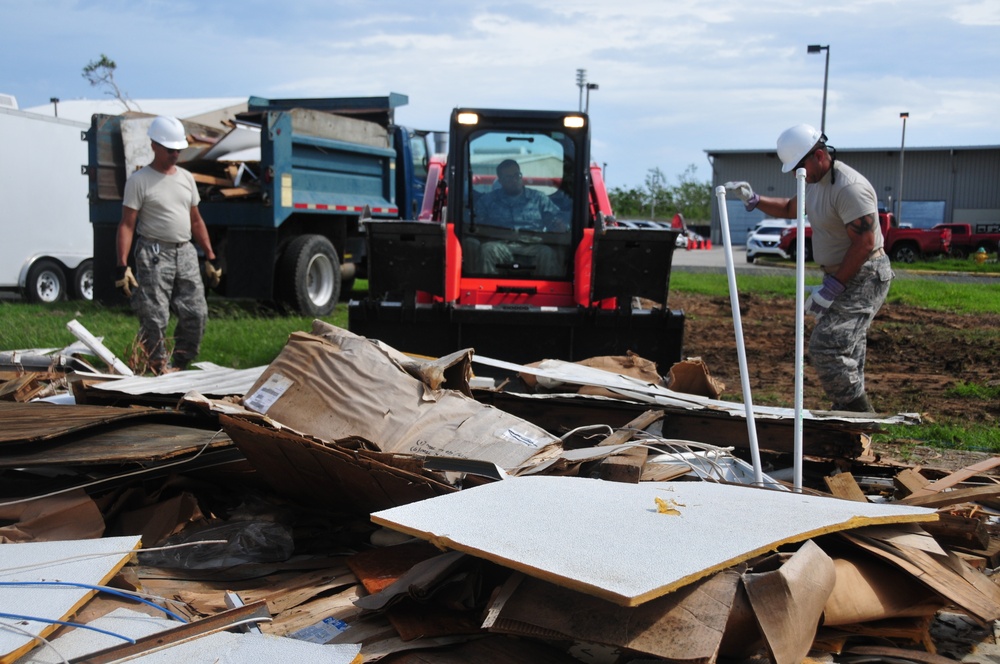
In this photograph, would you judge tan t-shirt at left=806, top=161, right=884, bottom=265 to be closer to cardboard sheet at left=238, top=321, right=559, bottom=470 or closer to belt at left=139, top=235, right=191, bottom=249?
cardboard sheet at left=238, top=321, right=559, bottom=470

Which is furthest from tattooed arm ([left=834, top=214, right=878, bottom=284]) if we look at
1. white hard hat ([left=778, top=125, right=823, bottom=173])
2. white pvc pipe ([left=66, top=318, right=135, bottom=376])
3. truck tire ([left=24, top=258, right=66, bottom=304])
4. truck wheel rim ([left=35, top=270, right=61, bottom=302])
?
truck wheel rim ([left=35, top=270, right=61, bottom=302])

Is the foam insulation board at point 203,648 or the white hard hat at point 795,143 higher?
the white hard hat at point 795,143

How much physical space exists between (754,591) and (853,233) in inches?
128

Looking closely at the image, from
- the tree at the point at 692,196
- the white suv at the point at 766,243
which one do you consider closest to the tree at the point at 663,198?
the tree at the point at 692,196

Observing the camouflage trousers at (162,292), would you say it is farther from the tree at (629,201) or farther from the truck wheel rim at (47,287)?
the tree at (629,201)

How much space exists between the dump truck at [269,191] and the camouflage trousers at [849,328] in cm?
679

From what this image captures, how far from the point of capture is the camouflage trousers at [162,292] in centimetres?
661

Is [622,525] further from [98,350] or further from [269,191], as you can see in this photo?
[269,191]

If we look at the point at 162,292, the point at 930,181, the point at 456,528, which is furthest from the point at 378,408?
the point at 930,181

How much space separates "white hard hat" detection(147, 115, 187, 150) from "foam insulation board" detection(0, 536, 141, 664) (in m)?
4.23

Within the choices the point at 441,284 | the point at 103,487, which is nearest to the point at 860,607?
the point at 103,487

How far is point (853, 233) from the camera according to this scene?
17.1 ft

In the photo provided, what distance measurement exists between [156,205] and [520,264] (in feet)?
9.09

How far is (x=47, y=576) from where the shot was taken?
106 inches
